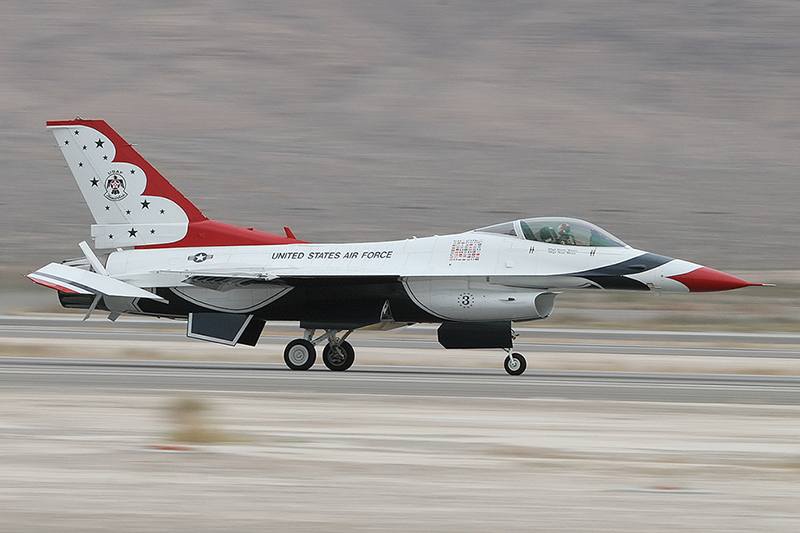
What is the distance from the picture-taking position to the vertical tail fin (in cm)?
1952

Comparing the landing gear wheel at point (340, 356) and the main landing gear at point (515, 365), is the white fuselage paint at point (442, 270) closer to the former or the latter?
the main landing gear at point (515, 365)

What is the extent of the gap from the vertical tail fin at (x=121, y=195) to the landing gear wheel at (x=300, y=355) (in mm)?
2131

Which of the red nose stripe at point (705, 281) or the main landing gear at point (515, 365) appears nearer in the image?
the red nose stripe at point (705, 281)

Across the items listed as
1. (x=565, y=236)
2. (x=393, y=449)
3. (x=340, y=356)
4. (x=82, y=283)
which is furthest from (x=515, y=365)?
(x=393, y=449)

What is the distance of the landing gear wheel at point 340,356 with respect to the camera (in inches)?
729

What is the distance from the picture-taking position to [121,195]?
19.6 meters

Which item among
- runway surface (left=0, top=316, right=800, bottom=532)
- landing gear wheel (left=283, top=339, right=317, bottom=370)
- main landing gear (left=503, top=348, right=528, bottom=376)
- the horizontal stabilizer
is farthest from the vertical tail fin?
main landing gear (left=503, top=348, right=528, bottom=376)

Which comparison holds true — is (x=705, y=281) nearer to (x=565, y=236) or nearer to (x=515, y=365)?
(x=565, y=236)

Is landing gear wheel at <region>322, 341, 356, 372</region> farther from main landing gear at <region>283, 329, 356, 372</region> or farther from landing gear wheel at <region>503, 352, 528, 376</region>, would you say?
landing gear wheel at <region>503, 352, 528, 376</region>

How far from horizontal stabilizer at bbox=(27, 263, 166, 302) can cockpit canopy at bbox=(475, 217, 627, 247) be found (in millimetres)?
6130

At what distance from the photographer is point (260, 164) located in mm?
59156

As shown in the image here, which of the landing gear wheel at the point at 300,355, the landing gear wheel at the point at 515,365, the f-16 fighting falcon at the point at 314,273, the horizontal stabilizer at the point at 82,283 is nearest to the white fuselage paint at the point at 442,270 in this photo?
the f-16 fighting falcon at the point at 314,273

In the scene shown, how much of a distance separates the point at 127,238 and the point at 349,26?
179 ft

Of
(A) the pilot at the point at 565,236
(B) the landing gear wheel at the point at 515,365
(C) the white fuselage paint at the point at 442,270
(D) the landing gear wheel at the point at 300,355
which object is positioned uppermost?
(A) the pilot at the point at 565,236
